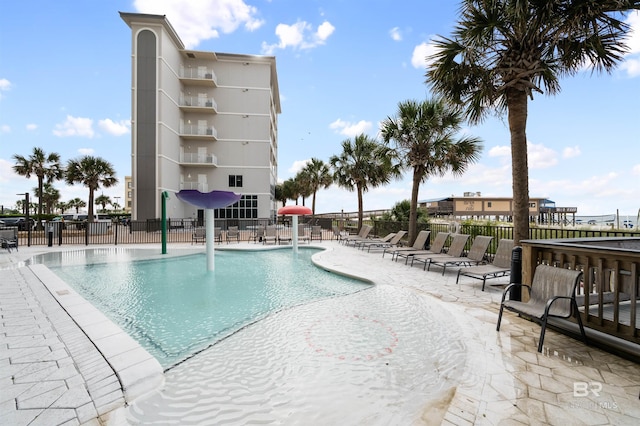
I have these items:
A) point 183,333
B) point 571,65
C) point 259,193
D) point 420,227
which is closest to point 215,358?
point 183,333

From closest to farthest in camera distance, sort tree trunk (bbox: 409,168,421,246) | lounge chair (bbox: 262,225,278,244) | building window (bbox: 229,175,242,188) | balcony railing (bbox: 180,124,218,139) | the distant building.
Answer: tree trunk (bbox: 409,168,421,246) → lounge chair (bbox: 262,225,278,244) → balcony railing (bbox: 180,124,218,139) → building window (bbox: 229,175,242,188) → the distant building

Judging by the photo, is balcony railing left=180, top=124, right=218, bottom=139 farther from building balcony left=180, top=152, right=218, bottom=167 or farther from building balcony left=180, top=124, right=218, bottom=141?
building balcony left=180, top=152, right=218, bottom=167

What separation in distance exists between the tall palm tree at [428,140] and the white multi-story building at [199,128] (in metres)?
22.5

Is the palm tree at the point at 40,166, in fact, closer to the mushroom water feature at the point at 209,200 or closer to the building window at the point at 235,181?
the building window at the point at 235,181

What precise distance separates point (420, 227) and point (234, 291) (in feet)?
30.0

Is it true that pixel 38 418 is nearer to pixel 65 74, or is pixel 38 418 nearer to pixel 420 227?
pixel 420 227

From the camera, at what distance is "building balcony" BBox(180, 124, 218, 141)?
3189 cm

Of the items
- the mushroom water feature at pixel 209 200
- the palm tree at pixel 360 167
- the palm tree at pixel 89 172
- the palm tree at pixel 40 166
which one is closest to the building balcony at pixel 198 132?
the palm tree at pixel 89 172

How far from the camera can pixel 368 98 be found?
18953 millimetres

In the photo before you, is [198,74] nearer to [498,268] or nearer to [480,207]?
[498,268]

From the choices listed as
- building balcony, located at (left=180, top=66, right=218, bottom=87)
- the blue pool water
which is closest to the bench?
the blue pool water

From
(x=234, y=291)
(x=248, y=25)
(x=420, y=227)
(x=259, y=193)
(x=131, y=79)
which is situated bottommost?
(x=234, y=291)

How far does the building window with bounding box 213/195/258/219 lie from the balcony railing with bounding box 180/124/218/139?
23.6 feet

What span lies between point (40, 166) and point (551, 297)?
144ft
